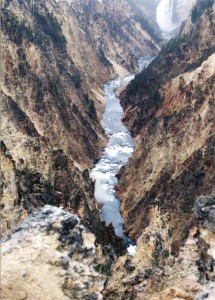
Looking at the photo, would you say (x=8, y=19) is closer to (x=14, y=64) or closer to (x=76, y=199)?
Answer: (x=14, y=64)

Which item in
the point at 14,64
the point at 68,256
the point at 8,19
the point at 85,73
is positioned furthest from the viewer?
the point at 85,73

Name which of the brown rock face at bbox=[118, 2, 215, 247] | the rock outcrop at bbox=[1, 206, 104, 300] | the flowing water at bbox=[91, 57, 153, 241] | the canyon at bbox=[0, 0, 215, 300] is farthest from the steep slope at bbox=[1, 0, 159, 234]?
the rock outcrop at bbox=[1, 206, 104, 300]

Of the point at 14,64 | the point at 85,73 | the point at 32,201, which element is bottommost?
the point at 32,201

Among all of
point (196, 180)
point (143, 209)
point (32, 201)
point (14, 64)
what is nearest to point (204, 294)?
point (32, 201)

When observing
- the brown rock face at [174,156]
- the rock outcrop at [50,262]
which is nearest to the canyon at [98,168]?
the rock outcrop at [50,262]

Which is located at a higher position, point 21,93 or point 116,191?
point 21,93

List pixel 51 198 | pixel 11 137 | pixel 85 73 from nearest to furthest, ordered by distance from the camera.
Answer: pixel 51 198 < pixel 11 137 < pixel 85 73

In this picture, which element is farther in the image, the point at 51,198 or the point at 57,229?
the point at 51,198

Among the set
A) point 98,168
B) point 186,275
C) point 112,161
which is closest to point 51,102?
point 98,168
